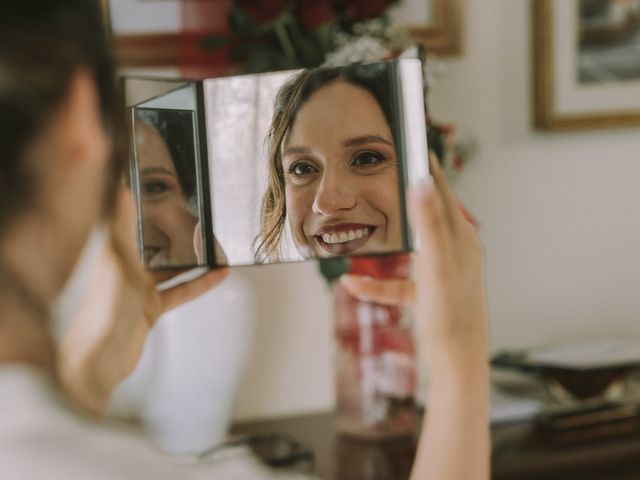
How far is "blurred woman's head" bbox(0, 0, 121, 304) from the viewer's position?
329 millimetres

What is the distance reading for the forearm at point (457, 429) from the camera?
0.65 meters

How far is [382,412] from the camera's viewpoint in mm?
1196

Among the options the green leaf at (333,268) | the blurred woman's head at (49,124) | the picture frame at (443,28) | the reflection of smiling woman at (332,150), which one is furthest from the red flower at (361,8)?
the blurred woman's head at (49,124)

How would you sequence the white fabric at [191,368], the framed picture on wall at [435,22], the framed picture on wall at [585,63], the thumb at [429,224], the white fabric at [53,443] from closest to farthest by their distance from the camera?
the white fabric at [53,443]
the thumb at [429,224]
the white fabric at [191,368]
the framed picture on wall at [435,22]
the framed picture on wall at [585,63]

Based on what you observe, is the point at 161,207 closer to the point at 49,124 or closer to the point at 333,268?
the point at 49,124

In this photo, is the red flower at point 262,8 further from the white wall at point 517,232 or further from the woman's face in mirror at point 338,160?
the woman's face in mirror at point 338,160

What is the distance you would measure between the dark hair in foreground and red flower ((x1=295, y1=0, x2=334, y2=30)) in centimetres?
81

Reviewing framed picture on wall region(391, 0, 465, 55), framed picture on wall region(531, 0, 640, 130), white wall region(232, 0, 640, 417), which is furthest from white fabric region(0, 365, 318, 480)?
framed picture on wall region(531, 0, 640, 130)

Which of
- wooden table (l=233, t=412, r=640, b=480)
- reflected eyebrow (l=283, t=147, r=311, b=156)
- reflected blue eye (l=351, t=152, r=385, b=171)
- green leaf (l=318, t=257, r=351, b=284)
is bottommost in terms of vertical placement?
wooden table (l=233, t=412, r=640, b=480)

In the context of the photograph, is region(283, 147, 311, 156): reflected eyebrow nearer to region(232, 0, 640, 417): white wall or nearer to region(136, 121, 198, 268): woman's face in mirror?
region(136, 121, 198, 268): woman's face in mirror

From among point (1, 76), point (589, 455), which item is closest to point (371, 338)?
point (589, 455)

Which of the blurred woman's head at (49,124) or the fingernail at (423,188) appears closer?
the blurred woman's head at (49,124)

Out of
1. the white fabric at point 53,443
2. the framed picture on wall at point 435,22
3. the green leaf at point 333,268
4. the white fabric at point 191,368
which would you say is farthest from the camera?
the framed picture on wall at point 435,22

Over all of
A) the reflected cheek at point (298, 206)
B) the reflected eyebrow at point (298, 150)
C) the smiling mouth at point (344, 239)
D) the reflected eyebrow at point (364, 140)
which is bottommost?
the smiling mouth at point (344, 239)
